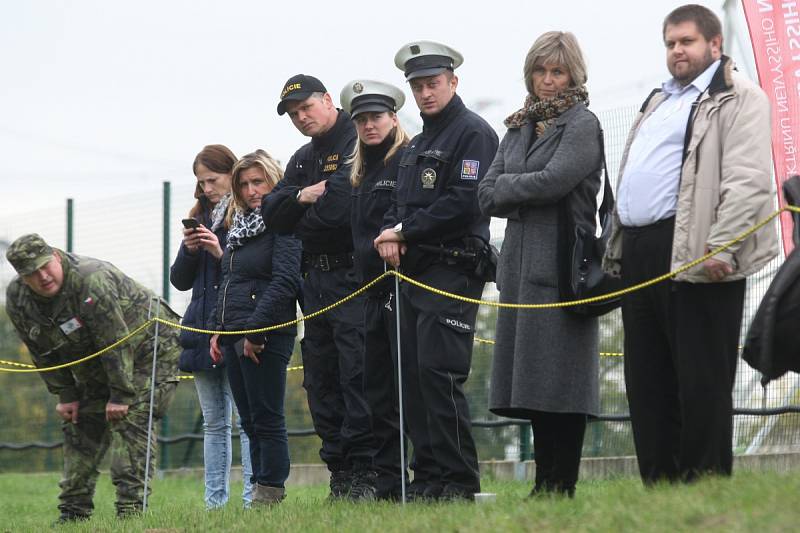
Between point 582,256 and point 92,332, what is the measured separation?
13.2 feet

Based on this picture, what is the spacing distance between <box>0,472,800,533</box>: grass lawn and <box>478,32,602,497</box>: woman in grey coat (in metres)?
0.37

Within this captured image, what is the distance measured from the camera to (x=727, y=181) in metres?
5.42

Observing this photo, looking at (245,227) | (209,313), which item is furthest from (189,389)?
(245,227)

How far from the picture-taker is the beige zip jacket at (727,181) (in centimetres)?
535

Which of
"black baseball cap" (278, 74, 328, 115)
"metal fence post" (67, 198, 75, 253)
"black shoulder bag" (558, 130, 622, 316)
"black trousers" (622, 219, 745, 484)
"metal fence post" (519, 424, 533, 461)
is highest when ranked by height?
"black baseball cap" (278, 74, 328, 115)

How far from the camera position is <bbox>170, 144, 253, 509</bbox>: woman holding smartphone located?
8711 millimetres

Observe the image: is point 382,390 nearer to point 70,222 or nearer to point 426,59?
point 426,59

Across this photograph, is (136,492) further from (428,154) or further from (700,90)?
(700,90)

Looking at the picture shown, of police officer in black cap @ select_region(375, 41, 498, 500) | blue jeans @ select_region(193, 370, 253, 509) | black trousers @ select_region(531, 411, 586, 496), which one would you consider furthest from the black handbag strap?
blue jeans @ select_region(193, 370, 253, 509)

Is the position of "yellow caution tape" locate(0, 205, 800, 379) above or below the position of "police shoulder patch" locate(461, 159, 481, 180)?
below

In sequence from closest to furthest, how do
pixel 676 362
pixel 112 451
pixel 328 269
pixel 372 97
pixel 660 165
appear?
pixel 676 362 → pixel 660 165 → pixel 372 97 → pixel 328 269 → pixel 112 451

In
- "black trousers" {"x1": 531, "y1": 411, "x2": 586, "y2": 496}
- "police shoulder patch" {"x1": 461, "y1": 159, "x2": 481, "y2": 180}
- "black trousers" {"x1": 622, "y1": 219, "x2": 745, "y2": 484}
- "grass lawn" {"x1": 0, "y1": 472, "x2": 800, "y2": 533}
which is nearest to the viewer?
"grass lawn" {"x1": 0, "y1": 472, "x2": 800, "y2": 533}

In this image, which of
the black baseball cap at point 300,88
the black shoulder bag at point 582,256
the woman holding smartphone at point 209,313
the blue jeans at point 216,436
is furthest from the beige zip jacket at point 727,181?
the blue jeans at point 216,436

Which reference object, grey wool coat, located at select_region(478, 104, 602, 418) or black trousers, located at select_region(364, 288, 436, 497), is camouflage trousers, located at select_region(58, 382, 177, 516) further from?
grey wool coat, located at select_region(478, 104, 602, 418)
